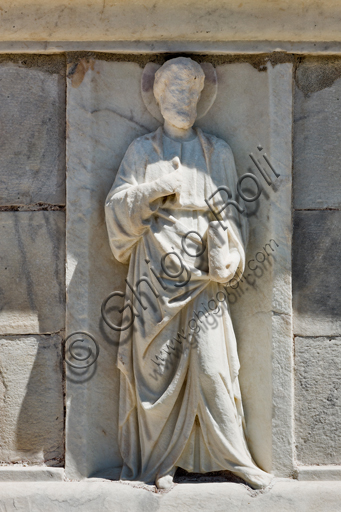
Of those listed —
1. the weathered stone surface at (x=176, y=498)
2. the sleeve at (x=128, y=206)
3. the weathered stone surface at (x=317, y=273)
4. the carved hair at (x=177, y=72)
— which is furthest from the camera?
the weathered stone surface at (x=317, y=273)

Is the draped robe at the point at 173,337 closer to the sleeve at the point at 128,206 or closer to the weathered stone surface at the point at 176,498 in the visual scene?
the sleeve at the point at 128,206

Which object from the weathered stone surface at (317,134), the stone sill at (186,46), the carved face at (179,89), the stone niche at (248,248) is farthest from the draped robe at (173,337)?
the stone sill at (186,46)

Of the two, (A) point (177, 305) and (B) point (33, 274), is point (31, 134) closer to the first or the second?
(B) point (33, 274)

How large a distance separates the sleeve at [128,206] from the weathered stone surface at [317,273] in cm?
78

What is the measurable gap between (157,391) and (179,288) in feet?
1.64

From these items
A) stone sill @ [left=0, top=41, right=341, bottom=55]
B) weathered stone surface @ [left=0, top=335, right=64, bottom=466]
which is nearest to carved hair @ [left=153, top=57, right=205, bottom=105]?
stone sill @ [left=0, top=41, right=341, bottom=55]

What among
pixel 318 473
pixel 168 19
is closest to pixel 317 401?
pixel 318 473

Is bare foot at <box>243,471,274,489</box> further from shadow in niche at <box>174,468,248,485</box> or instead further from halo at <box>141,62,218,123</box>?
halo at <box>141,62,218,123</box>

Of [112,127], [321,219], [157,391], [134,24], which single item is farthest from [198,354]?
[134,24]

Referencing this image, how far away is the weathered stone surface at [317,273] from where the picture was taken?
4.13 meters

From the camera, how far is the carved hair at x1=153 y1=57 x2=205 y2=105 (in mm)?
4031

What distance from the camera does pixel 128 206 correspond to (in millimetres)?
3945

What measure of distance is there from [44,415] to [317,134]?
6.43ft

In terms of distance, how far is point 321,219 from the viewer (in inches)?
164
